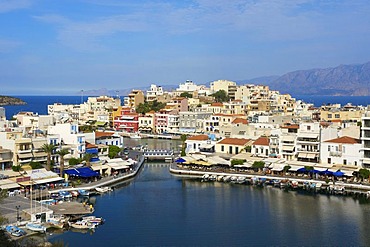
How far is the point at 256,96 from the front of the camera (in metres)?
77.9

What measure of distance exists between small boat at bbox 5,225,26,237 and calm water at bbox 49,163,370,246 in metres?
1.19

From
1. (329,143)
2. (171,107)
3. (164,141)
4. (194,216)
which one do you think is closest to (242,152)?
(329,143)

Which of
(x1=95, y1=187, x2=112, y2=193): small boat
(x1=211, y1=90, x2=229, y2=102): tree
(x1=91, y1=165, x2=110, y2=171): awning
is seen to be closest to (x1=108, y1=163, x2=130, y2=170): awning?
(x1=91, y1=165, x2=110, y2=171): awning

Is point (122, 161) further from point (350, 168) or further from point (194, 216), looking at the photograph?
point (350, 168)

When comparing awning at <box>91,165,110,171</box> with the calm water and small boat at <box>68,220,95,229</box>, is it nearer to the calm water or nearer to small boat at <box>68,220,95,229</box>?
the calm water

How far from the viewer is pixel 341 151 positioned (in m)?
34.1

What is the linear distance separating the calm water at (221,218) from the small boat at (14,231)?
3.90ft

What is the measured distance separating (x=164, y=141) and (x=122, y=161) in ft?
75.8

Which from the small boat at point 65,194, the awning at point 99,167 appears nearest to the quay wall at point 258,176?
the awning at point 99,167

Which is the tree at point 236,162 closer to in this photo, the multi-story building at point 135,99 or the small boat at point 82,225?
the small boat at point 82,225

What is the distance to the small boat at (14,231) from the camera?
20.9 m

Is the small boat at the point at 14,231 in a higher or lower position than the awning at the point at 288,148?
lower

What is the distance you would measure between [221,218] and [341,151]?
1261cm

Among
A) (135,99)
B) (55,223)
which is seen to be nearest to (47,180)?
(55,223)
